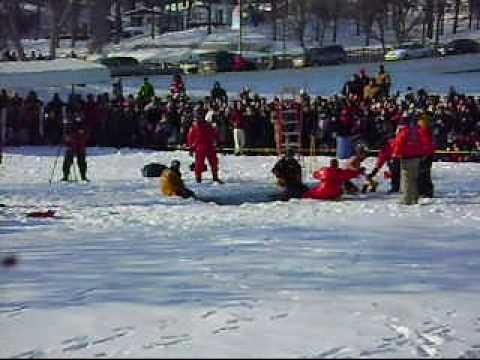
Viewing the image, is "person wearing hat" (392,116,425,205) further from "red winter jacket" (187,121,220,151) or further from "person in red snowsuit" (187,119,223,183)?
"red winter jacket" (187,121,220,151)

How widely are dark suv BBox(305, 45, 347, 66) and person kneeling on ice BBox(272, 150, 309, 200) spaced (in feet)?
111

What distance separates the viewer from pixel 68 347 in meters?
7.71

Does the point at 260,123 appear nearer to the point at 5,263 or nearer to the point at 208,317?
the point at 5,263

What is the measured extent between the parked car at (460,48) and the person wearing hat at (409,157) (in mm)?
39942

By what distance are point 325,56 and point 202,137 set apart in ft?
112

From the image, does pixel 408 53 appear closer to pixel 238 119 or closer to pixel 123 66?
pixel 123 66

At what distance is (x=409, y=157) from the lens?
55.0ft

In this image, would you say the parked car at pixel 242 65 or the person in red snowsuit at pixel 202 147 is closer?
the person in red snowsuit at pixel 202 147

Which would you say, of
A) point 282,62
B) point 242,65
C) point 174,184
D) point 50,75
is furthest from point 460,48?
point 174,184

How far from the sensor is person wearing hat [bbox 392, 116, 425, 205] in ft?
54.7

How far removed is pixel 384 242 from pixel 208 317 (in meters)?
4.27

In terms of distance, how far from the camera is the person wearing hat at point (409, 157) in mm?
16688

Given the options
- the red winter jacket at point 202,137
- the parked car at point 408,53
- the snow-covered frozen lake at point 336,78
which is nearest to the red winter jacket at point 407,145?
the red winter jacket at point 202,137

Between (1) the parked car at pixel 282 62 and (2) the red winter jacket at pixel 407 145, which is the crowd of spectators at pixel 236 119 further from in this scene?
(1) the parked car at pixel 282 62
